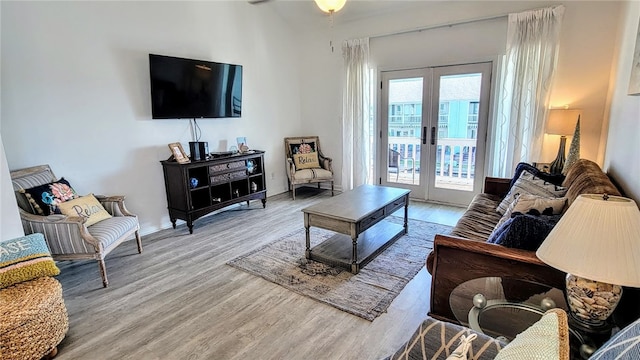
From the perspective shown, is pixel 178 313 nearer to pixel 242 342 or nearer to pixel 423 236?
pixel 242 342

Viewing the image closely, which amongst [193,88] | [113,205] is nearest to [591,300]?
[113,205]

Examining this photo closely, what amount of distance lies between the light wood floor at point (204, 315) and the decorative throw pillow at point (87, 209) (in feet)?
1.59

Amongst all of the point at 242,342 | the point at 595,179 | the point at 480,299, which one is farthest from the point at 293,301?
the point at 595,179

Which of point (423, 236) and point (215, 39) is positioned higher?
point (215, 39)

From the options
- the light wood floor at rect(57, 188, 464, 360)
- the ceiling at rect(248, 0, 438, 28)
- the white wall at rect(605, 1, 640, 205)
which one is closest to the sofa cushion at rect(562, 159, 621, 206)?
the white wall at rect(605, 1, 640, 205)

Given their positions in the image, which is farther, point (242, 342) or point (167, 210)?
point (167, 210)

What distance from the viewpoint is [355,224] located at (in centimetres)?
279

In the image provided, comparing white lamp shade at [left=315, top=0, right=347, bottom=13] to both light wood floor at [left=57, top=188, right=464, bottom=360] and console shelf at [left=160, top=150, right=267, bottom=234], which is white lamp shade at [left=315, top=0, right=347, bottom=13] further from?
light wood floor at [left=57, top=188, right=464, bottom=360]

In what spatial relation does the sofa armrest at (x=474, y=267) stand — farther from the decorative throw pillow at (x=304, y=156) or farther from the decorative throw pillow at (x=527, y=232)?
the decorative throw pillow at (x=304, y=156)

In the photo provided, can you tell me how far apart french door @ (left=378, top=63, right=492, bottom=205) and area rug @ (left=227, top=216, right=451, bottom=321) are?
1.50m

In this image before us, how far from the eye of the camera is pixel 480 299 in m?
1.55

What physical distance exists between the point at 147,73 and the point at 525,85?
4.56 meters

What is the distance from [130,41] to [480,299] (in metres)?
4.12

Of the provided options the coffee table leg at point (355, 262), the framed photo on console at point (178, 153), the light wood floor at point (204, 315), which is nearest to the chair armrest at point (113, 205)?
the light wood floor at point (204, 315)
